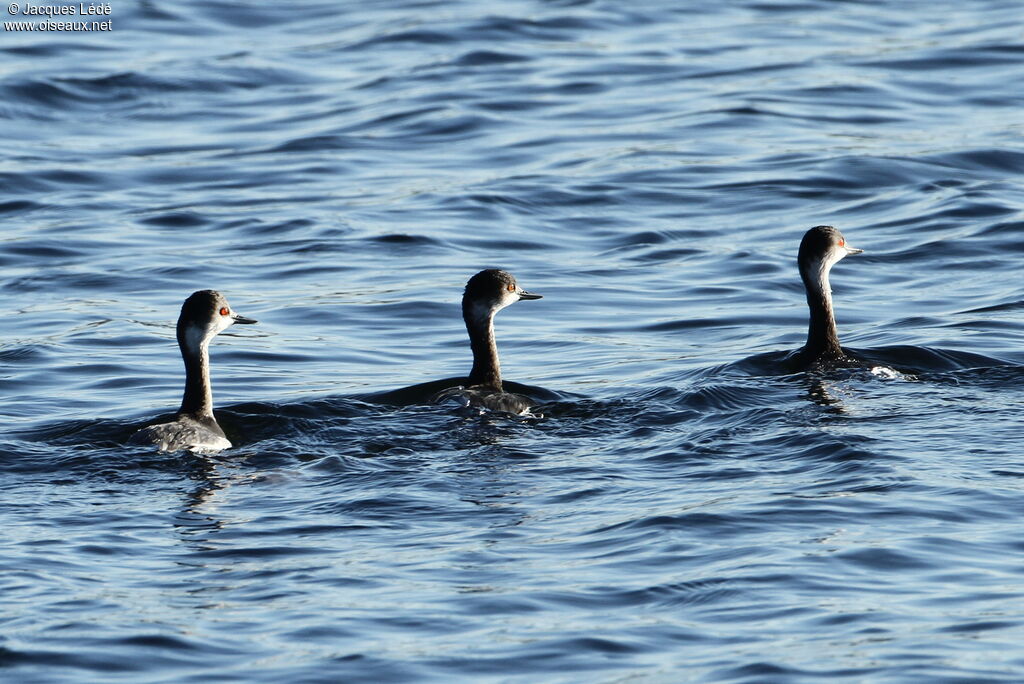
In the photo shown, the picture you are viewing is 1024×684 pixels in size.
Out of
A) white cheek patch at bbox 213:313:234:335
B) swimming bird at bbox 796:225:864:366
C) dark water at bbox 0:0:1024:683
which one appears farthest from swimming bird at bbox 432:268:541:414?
swimming bird at bbox 796:225:864:366

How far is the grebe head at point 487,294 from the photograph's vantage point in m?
13.6

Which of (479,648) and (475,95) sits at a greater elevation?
(475,95)

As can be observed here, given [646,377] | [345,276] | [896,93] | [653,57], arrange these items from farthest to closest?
[653,57] → [896,93] → [345,276] → [646,377]

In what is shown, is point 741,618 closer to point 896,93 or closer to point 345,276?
point 345,276

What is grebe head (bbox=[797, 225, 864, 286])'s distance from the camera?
14.5 m

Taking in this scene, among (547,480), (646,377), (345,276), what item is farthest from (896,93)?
(547,480)

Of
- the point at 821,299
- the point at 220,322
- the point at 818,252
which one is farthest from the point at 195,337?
the point at 818,252

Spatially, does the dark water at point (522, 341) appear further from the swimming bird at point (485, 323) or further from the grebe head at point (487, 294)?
the grebe head at point (487, 294)

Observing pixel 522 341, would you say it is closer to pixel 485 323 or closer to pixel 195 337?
pixel 485 323

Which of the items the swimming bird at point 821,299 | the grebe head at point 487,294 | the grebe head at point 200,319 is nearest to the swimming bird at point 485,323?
the grebe head at point 487,294

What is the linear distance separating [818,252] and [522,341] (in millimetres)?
2935

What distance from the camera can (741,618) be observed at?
8.67 meters

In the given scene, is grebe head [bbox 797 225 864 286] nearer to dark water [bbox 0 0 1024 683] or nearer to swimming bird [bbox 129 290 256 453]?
dark water [bbox 0 0 1024 683]

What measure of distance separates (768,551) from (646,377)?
4.72 meters
